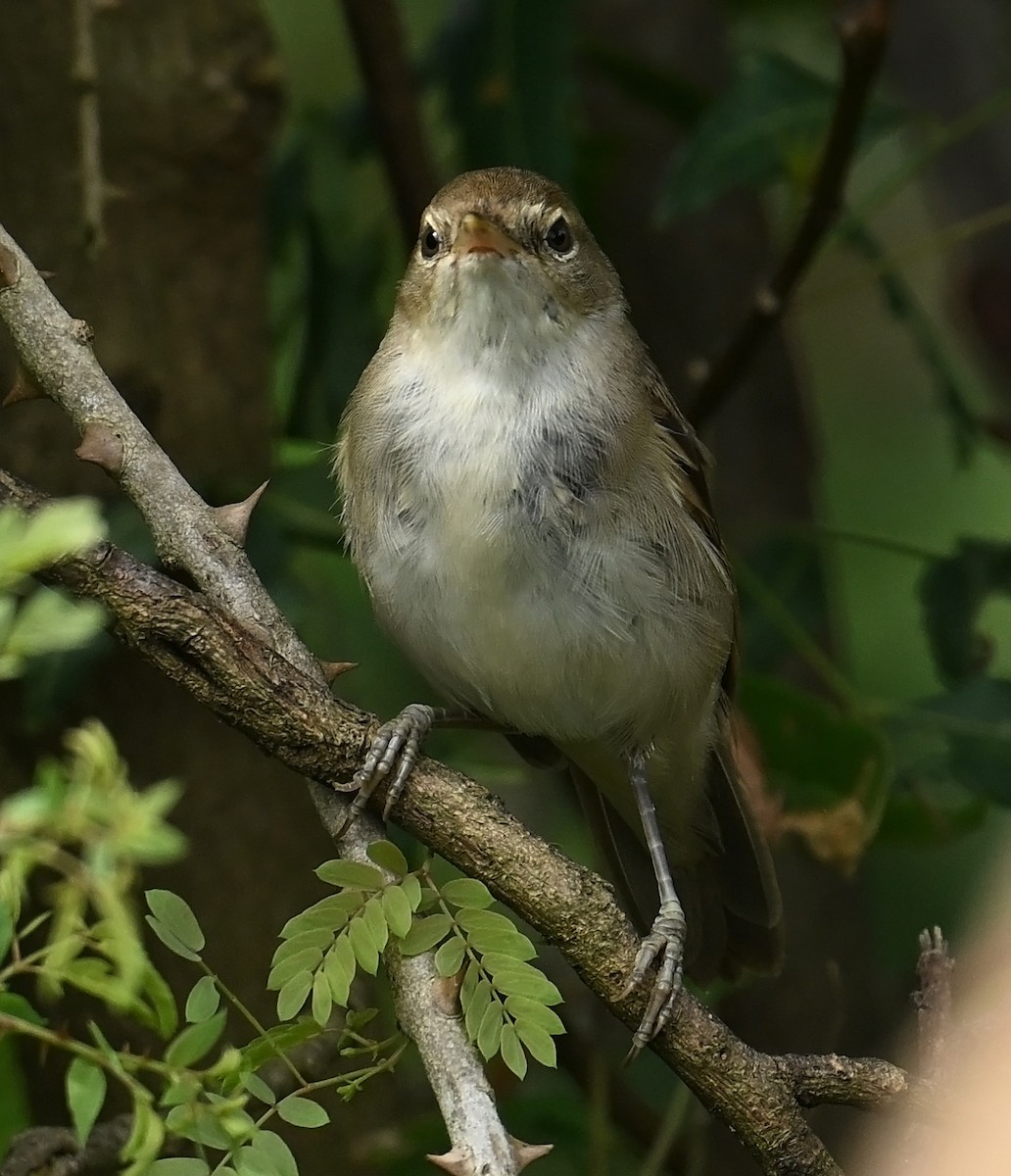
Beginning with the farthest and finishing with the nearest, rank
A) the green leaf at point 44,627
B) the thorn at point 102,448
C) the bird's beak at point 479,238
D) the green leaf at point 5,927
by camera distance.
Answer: the bird's beak at point 479,238, the thorn at point 102,448, the green leaf at point 5,927, the green leaf at point 44,627

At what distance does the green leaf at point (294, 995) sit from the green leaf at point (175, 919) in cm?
11

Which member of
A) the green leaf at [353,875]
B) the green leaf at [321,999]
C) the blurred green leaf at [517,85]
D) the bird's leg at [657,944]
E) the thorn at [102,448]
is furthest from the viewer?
the blurred green leaf at [517,85]

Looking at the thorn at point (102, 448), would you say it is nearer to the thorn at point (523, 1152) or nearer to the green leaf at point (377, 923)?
the green leaf at point (377, 923)

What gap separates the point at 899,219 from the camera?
23.5ft

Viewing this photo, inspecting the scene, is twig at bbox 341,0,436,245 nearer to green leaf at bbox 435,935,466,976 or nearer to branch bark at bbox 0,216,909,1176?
branch bark at bbox 0,216,909,1176

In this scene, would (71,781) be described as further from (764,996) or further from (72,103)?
(764,996)

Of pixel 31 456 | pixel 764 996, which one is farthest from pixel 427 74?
pixel 764 996

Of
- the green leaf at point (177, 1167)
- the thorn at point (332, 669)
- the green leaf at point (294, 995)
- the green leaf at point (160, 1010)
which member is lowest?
the green leaf at point (177, 1167)

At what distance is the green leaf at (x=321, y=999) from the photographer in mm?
1783


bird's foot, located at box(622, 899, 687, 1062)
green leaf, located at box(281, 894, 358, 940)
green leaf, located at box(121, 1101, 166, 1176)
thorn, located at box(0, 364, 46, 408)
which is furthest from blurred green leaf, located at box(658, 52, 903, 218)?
green leaf, located at box(121, 1101, 166, 1176)

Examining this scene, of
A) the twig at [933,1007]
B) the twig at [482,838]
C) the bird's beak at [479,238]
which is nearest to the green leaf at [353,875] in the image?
the twig at [482,838]

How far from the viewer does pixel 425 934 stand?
75.1 inches

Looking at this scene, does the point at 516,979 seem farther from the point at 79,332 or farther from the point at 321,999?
the point at 79,332

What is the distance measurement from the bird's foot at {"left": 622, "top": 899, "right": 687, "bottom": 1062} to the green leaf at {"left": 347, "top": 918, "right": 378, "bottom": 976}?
0.39m
